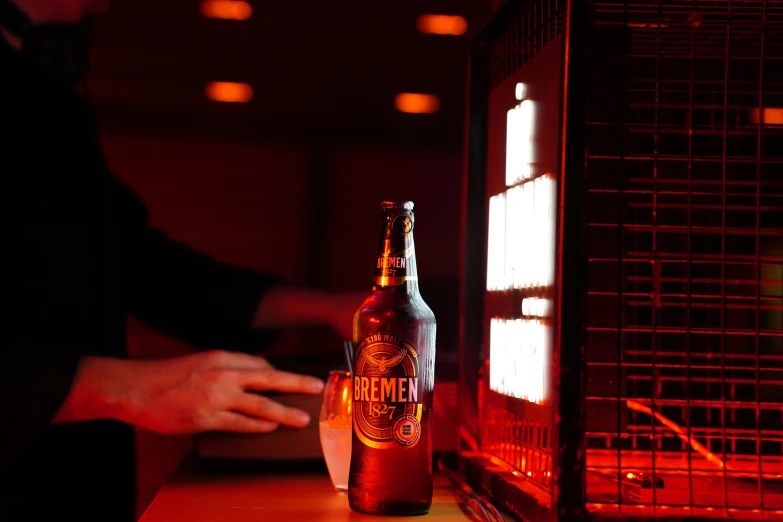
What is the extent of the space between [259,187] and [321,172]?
374 mm

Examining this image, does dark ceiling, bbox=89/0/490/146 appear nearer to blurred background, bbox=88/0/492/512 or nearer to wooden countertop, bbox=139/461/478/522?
blurred background, bbox=88/0/492/512

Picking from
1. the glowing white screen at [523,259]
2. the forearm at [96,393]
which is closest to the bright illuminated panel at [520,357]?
the glowing white screen at [523,259]

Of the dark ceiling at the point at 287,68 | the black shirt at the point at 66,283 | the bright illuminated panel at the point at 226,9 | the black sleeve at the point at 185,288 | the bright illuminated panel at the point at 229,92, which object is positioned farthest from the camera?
the bright illuminated panel at the point at 229,92

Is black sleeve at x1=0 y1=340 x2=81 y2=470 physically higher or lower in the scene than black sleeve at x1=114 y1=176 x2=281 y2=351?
lower

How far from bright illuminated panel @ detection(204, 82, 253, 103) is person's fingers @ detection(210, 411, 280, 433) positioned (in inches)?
150

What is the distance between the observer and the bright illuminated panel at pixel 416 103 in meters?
4.79

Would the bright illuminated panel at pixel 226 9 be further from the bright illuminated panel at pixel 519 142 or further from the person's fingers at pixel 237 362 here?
the bright illuminated panel at pixel 519 142

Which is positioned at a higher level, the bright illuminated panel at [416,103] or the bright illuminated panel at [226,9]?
the bright illuminated panel at [226,9]

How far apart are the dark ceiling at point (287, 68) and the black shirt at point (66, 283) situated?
219 centimetres

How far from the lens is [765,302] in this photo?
90cm

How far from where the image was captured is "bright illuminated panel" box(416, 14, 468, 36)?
3.79 m

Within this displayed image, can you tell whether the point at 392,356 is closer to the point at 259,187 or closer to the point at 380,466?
the point at 380,466

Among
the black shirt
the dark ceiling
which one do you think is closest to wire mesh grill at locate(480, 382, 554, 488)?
the black shirt

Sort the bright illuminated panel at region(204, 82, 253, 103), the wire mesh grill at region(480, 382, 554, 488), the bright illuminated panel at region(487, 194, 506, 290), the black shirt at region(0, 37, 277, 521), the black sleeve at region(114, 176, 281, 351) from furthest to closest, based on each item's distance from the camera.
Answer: the bright illuminated panel at region(204, 82, 253, 103) < the black sleeve at region(114, 176, 281, 351) < the black shirt at region(0, 37, 277, 521) < the bright illuminated panel at region(487, 194, 506, 290) < the wire mesh grill at region(480, 382, 554, 488)
